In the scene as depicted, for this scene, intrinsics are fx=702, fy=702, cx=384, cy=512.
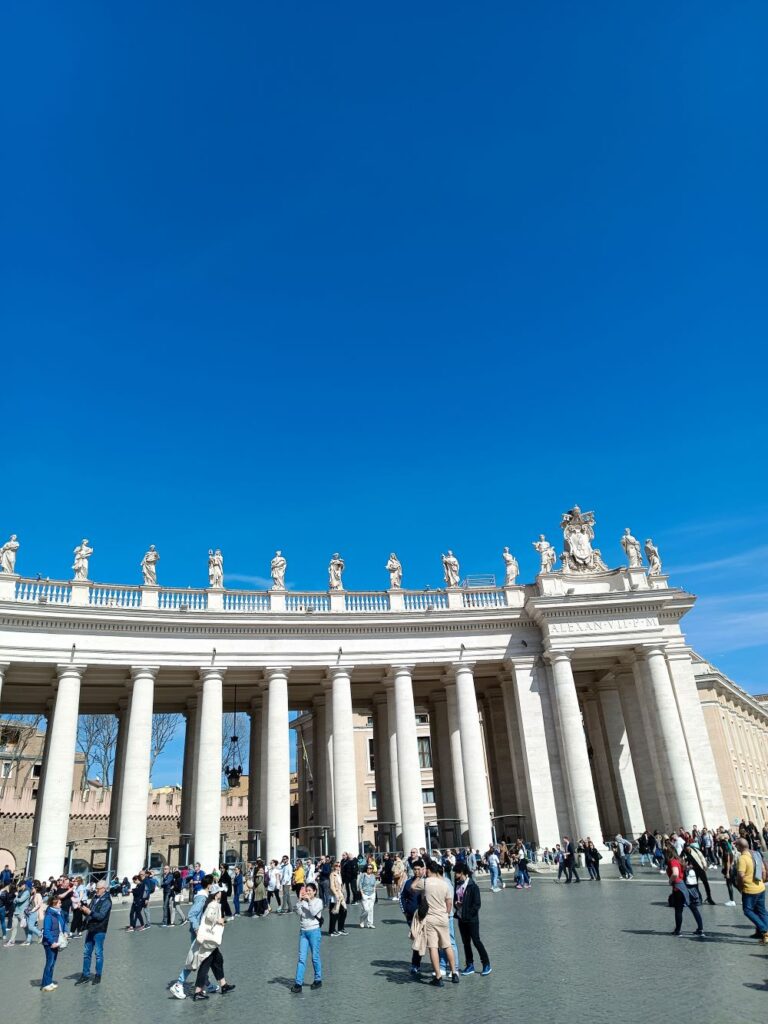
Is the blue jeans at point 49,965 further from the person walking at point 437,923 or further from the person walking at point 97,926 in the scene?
the person walking at point 437,923

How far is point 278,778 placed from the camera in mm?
30656

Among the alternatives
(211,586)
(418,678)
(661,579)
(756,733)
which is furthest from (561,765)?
(756,733)

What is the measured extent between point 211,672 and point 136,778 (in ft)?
17.2

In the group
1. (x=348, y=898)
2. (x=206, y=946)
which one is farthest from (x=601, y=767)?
(x=206, y=946)

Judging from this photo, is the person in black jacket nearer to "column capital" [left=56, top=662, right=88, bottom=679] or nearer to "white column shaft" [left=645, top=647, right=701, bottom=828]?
"white column shaft" [left=645, top=647, right=701, bottom=828]

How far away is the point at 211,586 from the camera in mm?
33719

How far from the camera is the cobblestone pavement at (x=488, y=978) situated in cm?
863

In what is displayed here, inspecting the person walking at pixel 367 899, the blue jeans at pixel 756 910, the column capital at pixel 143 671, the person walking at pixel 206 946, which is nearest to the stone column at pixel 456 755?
the column capital at pixel 143 671

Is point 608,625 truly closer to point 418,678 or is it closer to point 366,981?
point 418,678

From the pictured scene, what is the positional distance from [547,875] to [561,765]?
5548mm

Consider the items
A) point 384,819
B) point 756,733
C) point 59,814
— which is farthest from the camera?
point 756,733

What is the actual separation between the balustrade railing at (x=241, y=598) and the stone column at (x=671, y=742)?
7644mm

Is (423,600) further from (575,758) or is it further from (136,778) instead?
(136,778)

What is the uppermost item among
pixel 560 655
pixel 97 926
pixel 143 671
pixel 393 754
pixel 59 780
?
pixel 143 671
